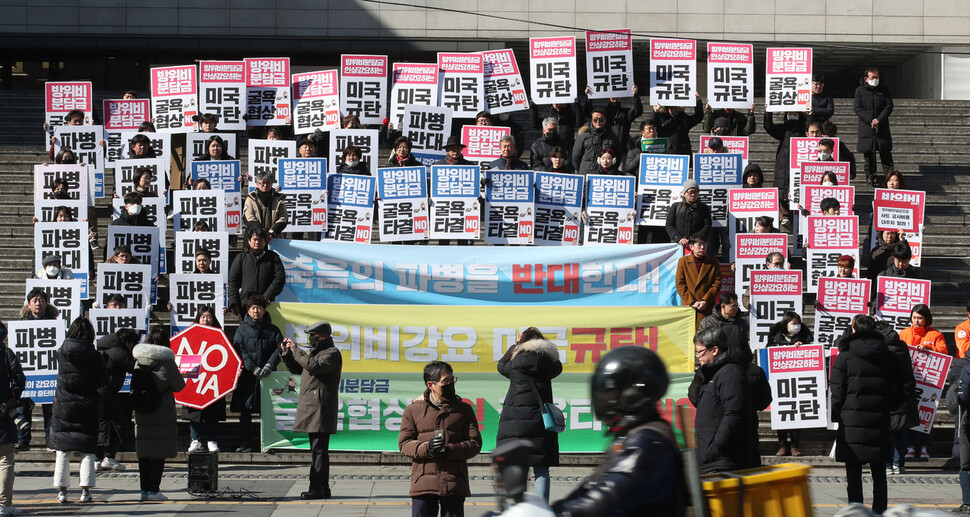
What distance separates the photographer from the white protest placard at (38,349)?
1509 centimetres

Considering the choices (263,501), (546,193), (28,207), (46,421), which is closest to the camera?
(263,501)

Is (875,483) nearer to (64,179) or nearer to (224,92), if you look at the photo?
(64,179)

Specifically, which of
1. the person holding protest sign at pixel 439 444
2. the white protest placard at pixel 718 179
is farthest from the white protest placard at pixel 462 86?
the person holding protest sign at pixel 439 444

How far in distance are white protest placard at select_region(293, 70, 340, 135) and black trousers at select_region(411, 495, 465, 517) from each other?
1140 centimetres

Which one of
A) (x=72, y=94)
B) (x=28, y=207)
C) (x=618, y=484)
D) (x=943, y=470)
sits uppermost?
(x=72, y=94)

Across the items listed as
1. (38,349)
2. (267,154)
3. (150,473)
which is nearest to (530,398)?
(150,473)

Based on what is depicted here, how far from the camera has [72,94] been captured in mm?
21016

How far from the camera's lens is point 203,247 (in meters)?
16.8

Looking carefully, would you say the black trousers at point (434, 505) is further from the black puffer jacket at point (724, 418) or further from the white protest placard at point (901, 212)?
the white protest placard at point (901, 212)

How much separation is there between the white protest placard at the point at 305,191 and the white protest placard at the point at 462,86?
3.58 m

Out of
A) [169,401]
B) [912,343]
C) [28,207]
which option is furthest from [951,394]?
[28,207]

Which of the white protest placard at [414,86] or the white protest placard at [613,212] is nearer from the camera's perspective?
the white protest placard at [613,212]

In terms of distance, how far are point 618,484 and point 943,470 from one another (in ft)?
41.0

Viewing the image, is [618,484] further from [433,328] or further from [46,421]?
[46,421]
